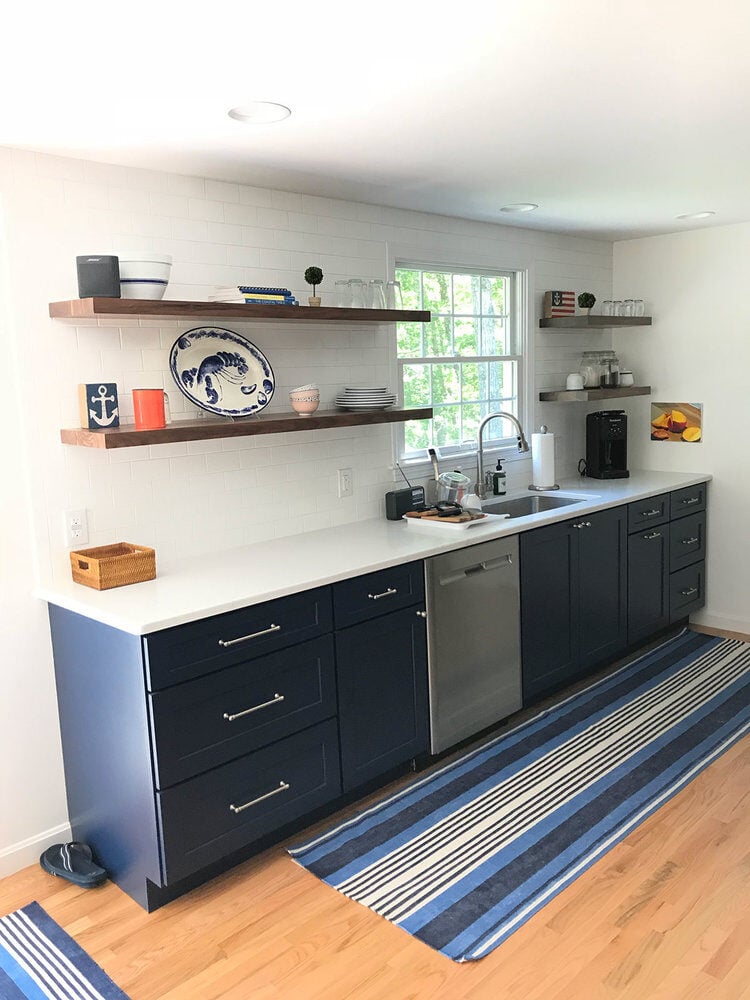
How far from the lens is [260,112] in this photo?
2.30 meters

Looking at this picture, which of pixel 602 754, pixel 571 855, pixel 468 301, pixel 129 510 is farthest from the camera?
pixel 468 301

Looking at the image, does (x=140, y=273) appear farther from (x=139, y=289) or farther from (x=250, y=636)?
(x=250, y=636)

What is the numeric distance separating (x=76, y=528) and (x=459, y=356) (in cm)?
216

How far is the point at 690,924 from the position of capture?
2.36 meters

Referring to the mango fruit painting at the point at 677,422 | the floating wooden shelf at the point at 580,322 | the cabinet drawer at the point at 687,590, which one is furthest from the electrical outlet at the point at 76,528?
the mango fruit painting at the point at 677,422

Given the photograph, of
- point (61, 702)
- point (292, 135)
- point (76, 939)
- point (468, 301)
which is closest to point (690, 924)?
point (76, 939)

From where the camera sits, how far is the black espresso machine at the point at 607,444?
4.80 m

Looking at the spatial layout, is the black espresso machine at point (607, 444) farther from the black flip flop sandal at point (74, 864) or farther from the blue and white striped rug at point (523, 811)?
the black flip flop sandal at point (74, 864)

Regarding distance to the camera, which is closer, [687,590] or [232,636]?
[232,636]

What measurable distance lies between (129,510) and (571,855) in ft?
6.08

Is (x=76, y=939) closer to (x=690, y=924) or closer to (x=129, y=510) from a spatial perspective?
(x=129, y=510)

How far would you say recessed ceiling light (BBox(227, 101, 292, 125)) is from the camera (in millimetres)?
2252

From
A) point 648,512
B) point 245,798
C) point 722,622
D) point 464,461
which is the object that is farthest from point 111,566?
point 722,622

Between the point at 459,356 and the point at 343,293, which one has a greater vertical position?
the point at 343,293
